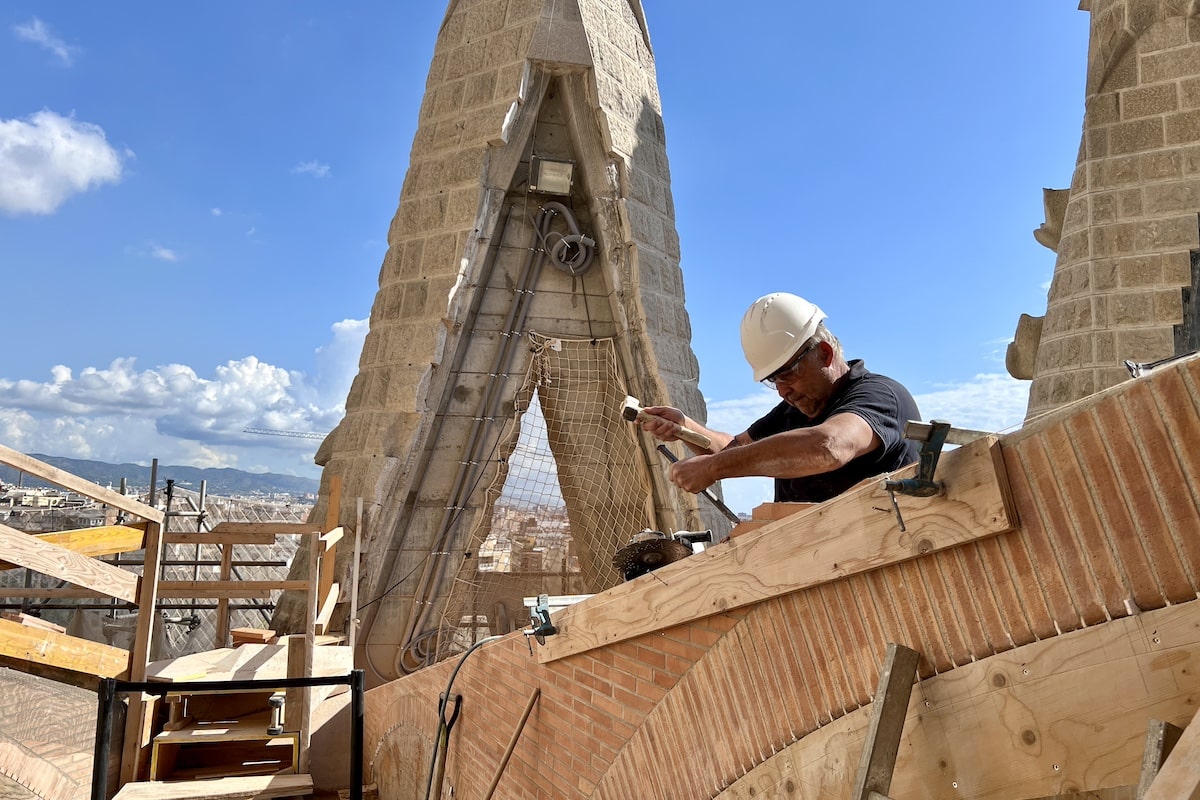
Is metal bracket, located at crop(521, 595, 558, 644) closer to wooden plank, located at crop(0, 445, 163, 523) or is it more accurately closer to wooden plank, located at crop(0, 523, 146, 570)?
wooden plank, located at crop(0, 445, 163, 523)

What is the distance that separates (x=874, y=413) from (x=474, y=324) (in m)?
6.70

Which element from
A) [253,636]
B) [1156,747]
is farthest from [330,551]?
[1156,747]

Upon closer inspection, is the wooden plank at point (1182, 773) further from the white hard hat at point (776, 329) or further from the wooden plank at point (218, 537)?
the wooden plank at point (218, 537)

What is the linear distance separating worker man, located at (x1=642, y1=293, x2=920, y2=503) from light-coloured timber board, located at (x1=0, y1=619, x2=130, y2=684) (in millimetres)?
3618

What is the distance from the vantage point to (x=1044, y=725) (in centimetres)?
183

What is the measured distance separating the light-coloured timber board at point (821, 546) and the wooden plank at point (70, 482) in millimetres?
2853

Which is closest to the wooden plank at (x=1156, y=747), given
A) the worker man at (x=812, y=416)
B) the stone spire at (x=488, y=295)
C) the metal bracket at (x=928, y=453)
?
the metal bracket at (x=928, y=453)

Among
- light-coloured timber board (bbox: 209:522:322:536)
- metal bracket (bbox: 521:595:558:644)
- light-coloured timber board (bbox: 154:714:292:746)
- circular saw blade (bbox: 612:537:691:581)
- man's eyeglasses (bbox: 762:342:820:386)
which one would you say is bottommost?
light-coloured timber board (bbox: 154:714:292:746)

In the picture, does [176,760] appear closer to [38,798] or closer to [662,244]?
[38,798]

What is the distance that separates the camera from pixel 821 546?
87.9 inches

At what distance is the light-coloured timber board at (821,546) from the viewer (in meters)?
1.89

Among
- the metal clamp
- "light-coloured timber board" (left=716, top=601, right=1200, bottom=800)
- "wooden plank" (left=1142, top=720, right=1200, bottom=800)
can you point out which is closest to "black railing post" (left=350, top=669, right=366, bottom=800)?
"light-coloured timber board" (left=716, top=601, right=1200, bottom=800)

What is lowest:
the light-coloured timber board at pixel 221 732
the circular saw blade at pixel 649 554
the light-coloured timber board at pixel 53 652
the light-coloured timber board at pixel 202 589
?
the light-coloured timber board at pixel 221 732

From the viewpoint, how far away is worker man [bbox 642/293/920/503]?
109 inches
